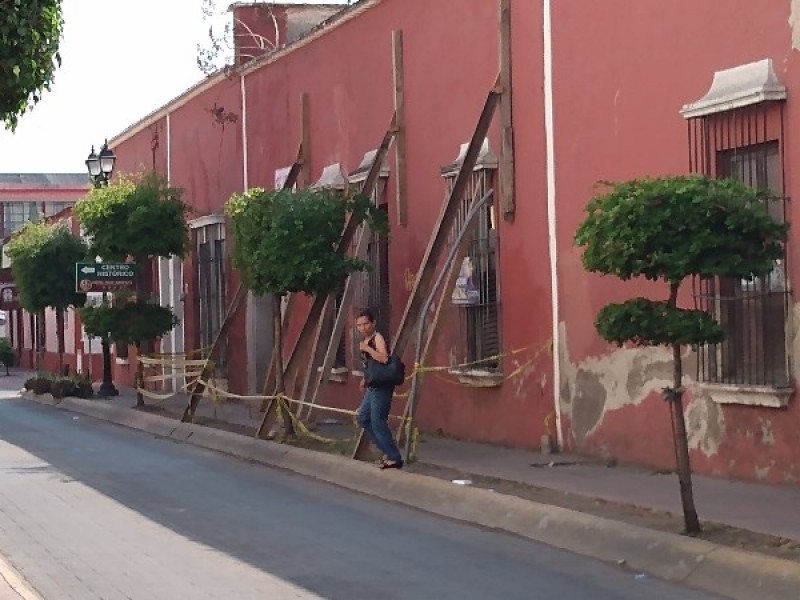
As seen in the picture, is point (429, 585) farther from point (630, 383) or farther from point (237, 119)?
point (237, 119)

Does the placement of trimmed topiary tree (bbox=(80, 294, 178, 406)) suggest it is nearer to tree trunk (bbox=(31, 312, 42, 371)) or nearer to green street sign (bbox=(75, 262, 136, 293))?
green street sign (bbox=(75, 262, 136, 293))

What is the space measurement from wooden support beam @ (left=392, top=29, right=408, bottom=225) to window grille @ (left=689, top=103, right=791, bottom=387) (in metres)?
7.28

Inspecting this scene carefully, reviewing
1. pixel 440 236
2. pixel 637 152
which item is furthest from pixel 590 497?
pixel 440 236

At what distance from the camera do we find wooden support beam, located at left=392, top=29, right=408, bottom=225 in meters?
21.5

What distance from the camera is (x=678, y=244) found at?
10.8 metres

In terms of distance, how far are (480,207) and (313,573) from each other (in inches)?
348

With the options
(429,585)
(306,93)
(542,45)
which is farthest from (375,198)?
(429,585)

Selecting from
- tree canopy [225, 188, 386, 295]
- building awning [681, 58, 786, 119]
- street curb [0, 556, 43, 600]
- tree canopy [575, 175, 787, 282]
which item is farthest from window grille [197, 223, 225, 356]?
tree canopy [575, 175, 787, 282]

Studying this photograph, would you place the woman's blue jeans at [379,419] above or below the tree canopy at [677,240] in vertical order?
below

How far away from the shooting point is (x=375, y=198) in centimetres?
2280

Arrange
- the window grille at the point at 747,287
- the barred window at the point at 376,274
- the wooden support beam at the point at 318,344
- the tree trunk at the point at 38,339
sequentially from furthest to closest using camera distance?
the tree trunk at the point at 38,339 → the barred window at the point at 376,274 → the wooden support beam at the point at 318,344 → the window grille at the point at 747,287

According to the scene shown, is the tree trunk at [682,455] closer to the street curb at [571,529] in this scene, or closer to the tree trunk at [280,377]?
the street curb at [571,529]

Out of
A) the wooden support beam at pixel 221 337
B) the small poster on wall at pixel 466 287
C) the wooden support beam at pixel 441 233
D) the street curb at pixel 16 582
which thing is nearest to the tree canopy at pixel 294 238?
→ the small poster on wall at pixel 466 287

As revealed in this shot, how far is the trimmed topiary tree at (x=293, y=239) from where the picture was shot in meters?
19.2
